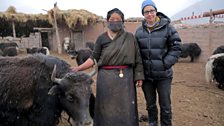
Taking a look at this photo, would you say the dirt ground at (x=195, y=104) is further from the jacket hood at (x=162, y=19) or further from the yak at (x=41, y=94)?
the jacket hood at (x=162, y=19)

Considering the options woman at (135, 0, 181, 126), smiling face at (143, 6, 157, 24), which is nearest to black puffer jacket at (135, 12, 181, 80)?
woman at (135, 0, 181, 126)

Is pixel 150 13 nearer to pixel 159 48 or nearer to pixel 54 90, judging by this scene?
pixel 159 48

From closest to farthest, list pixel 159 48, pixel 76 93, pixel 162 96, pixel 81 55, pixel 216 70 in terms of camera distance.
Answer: pixel 76 93 → pixel 159 48 → pixel 162 96 → pixel 216 70 → pixel 81 55

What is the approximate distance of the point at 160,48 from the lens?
10.3 feet

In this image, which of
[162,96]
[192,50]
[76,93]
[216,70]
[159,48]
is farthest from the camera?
[192,50]

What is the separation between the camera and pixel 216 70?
6.86 m

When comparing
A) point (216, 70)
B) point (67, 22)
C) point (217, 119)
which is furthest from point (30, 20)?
point (217, 119)

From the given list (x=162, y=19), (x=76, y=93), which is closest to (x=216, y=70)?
(x=162, y=19)

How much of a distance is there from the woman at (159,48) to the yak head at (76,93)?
32.7 inches

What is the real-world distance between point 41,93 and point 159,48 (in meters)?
1.57

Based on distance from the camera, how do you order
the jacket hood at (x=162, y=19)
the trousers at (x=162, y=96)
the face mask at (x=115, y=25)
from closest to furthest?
the face mask at (x=115, y=25) < the jacket hood at (x=162, y=19) < the trousers at (x=162, y=96)

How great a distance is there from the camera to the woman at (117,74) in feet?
10.0

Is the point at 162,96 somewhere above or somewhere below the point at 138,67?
below

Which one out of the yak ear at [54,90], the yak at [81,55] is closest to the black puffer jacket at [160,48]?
the yak ear at [54,90]
